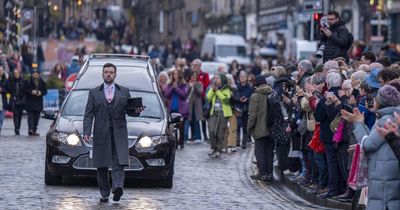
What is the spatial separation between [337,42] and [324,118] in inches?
220

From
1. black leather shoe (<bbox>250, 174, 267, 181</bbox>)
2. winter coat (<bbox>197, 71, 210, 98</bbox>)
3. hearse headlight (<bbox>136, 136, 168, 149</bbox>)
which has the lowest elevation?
black leather shoe (<bbox>250, 174, 267, 181</bbox>)

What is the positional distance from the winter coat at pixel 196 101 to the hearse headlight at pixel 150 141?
37.8ft

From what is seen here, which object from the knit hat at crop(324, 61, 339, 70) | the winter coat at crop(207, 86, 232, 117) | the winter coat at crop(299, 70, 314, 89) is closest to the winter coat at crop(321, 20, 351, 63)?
the winter coat at crop(299, 70, 314, 89)

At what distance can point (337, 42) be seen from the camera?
24266 millimetres

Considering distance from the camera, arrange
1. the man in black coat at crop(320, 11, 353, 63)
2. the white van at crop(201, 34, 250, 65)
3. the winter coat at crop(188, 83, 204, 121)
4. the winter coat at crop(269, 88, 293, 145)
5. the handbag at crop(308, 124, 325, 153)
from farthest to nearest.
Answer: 1. the white van at crop(201, 34, 250, 65)
2. the winter coat at crop(188, 83, 204, 121)
3. the man in black coat at crop(320, 11, 353, 63)
4. the winter coat at crop(269, 88, 293, 145)
5. the handbag at crop(308, 124, 325, 153)

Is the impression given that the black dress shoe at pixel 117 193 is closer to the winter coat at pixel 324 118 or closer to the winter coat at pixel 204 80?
the winter coat at pixel 324 118

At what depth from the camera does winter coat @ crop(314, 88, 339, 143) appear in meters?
18.7

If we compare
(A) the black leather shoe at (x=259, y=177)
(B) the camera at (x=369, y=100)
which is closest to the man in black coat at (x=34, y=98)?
(A) the black leather shoe at (x=259, y=177)

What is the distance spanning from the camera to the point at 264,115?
22.8 meters

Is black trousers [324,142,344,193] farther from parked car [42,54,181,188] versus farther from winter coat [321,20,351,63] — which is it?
winter coat [321,20,351,63]

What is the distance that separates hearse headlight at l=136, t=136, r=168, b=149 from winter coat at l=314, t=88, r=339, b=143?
2.53 m

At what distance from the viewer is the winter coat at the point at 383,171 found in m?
13.2

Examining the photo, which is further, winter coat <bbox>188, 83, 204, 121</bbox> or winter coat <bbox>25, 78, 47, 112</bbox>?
winter coat <bbox>25, 78, 47, 112</bbox>

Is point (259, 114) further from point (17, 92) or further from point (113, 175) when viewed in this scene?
point (17, 92)
